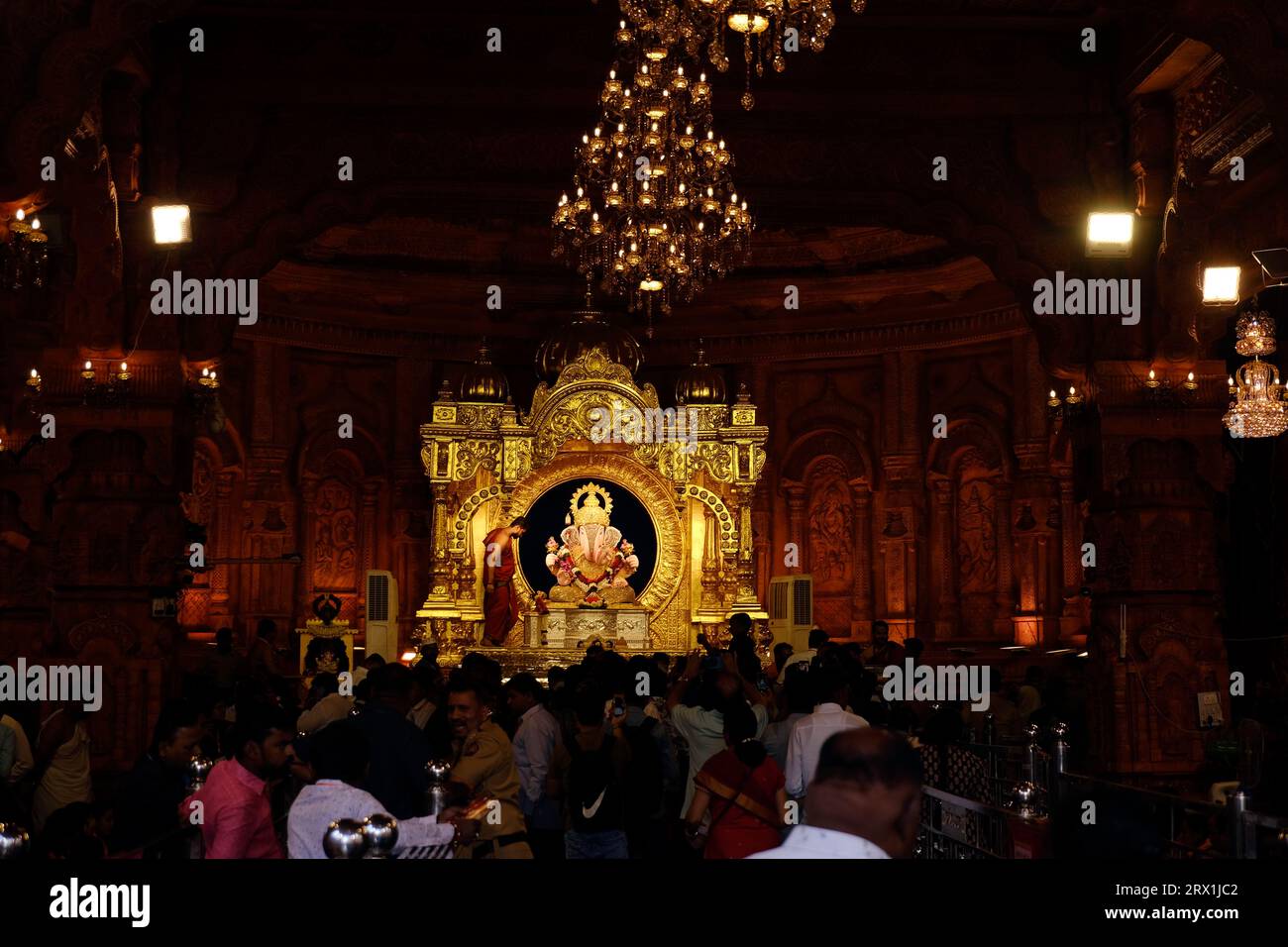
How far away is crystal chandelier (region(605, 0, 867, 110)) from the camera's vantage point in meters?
8.97

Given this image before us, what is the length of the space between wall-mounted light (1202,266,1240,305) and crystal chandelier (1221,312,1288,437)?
14.6 inches

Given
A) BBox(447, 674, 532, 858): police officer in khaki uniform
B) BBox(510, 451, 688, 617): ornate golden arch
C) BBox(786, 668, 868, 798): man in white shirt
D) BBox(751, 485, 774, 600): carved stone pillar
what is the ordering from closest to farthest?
BBox(447, 674, 532, 858): police officer in khaki uniform → BBox(786, 668, 868, 798): man in white shirt → BBox(510, 451, 688, 617): ornate golden arch → BBox(751, 485, 774, 600): carved stone pillar

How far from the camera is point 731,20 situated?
891cm

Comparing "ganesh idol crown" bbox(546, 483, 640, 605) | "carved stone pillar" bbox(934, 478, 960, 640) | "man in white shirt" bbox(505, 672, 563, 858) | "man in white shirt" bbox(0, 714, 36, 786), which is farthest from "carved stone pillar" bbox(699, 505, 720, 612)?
"man in white shirt" bbox(505, 672, 563, 858)

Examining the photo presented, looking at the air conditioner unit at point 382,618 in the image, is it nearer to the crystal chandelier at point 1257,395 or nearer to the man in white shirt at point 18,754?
the man in white shirt at point 18,754

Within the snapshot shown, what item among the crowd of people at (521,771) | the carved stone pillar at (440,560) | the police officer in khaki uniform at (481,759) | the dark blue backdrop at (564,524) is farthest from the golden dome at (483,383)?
the police officer in khaki uniform at (481,759)

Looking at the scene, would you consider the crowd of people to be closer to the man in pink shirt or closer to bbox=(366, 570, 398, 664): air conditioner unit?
the man in pink shirt

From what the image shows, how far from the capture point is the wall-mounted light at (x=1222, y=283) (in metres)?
12.1

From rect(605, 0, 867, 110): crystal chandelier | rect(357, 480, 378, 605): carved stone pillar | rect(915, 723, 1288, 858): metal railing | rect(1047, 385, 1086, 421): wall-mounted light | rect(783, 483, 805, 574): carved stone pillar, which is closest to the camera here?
rect(915, 723, 1288, 858): metal railing

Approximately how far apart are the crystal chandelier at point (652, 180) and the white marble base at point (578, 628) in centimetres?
700

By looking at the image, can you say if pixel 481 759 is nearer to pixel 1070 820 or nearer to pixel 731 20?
pixel 1070 820

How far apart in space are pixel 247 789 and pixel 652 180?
7.49 metres

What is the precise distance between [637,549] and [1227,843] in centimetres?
1527
